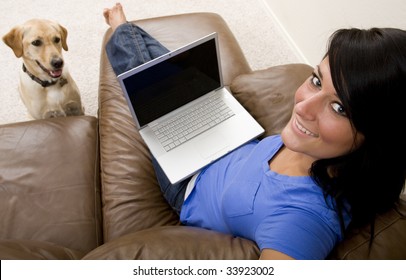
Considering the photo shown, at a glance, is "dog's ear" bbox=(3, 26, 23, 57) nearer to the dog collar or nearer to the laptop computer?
the dog collar

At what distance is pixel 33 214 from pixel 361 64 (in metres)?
1.10

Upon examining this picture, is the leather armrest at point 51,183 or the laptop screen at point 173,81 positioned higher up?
the laptop screen at point 173,81

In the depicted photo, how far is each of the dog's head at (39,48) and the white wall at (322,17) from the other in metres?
1.46

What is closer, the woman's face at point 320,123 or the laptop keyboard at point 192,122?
the woman's face at point 320,123

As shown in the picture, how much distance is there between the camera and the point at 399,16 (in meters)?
1.36

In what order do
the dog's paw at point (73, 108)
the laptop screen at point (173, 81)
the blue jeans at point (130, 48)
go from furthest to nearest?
the dog's paw at point (73, 108) < the blue jeans at point (130, 48) < the laptop screen at point (173, 81)

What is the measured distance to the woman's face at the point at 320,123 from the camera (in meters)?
0.72

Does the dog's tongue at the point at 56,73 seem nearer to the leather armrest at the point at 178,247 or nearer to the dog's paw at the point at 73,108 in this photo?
the dog's paw at the point at 73,108

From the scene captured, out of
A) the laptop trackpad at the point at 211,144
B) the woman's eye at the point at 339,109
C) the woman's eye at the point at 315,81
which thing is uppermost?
the woman's eye at the point at 315,81

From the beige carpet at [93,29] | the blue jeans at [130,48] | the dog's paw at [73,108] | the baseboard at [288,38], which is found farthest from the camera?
the baseboard at [288,38]

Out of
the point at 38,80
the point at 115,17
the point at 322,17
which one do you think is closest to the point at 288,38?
the point at 322,17

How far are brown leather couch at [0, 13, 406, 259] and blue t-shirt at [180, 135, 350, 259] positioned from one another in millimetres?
69

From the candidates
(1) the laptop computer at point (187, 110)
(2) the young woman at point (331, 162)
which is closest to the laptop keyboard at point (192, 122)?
(1) the laptop computer at point (187, 110)
